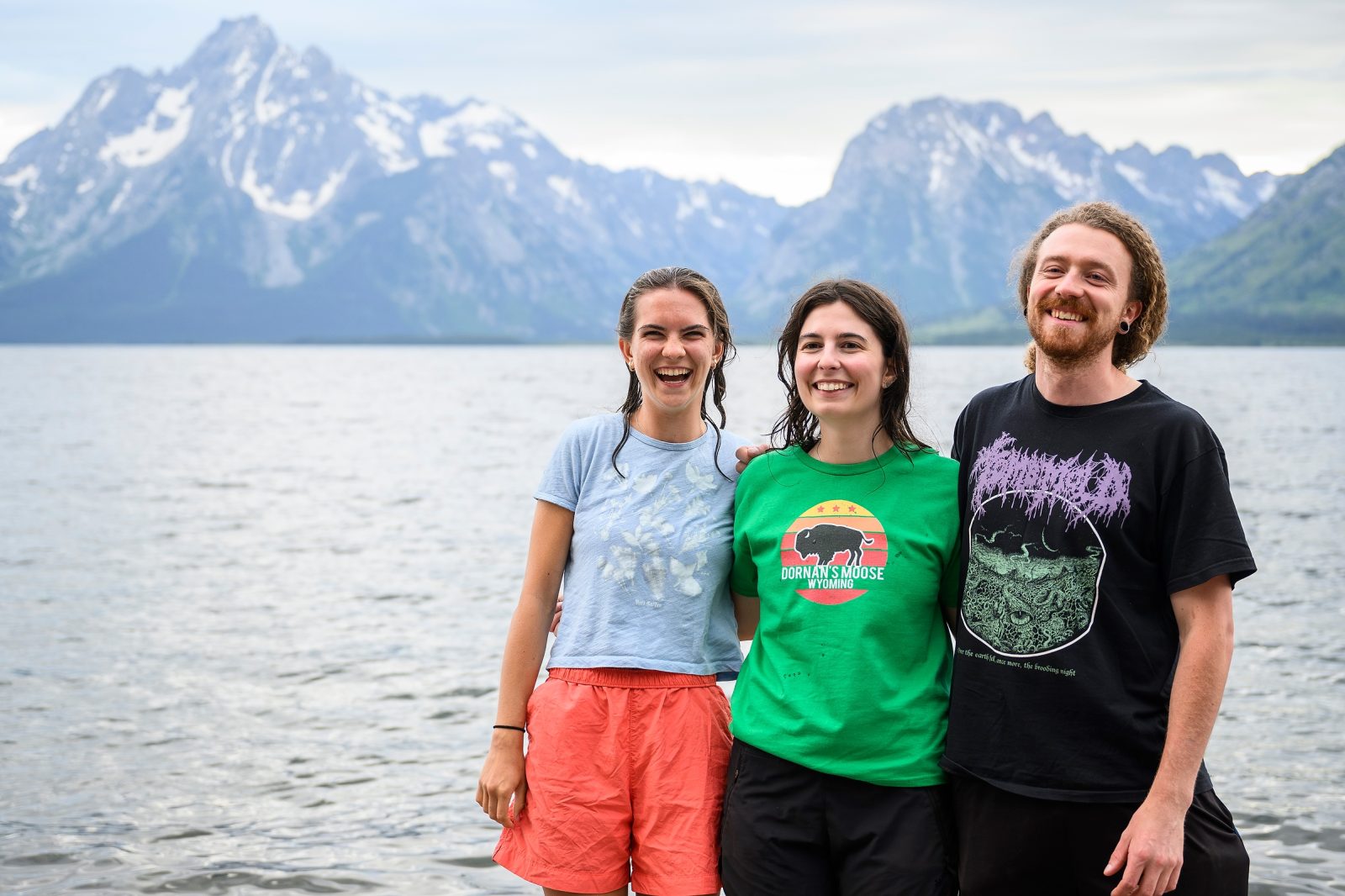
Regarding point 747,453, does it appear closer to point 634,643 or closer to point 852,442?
point 852,442

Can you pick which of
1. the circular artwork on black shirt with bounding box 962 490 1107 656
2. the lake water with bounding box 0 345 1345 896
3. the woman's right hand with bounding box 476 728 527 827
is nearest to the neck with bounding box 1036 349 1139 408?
the circular artwork on black shirt with bounding box 962 490 1107 656

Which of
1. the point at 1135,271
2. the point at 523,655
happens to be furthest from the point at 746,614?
the point at 1135,271

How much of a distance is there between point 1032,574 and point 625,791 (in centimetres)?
177

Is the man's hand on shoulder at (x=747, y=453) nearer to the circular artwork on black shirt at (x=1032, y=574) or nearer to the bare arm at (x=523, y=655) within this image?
the bare arm at (x=523, y=655)

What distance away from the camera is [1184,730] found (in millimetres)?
4062

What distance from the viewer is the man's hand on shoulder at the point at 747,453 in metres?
5.11

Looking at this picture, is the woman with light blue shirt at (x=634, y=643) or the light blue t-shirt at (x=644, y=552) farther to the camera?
the light blue t-shirt at (x=644, y=552)

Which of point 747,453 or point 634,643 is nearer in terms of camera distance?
point 634,643

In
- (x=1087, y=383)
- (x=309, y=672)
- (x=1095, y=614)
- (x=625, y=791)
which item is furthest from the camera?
(x=309, y=672)

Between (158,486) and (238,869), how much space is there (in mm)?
Answer: 34642

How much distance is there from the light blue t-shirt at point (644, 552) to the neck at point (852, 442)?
0.53 meters

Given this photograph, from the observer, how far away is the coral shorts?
16.0ft

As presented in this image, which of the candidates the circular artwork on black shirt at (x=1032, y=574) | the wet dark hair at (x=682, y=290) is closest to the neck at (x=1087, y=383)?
the circular artwork on black shirt at (x=1032, y=574)

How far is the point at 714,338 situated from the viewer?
5258mm
